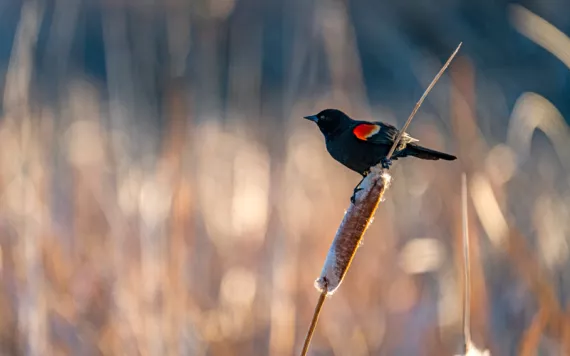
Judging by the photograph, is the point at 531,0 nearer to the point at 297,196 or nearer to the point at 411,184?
the point at 411,184

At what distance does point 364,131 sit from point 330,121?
0.09 meters

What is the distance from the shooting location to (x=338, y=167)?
2.46 meters

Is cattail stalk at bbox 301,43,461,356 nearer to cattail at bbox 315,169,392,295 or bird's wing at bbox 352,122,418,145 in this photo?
cattail at bbox 315,169,392,295

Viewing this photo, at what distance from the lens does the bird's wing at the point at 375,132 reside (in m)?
1.03

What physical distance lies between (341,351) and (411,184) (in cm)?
96

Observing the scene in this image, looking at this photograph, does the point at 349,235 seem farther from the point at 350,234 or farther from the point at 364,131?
the point at 364,131

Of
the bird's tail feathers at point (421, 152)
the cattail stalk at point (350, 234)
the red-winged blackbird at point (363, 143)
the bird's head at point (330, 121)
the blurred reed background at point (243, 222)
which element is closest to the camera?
the cattail stalk at point (350, 234)

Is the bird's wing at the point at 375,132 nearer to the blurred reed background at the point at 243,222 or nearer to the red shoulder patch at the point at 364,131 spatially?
the red shoulder patch at the point at 364,131

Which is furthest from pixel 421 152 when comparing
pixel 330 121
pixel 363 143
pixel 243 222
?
pixel 243 222

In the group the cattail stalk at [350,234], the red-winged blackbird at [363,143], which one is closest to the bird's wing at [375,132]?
the red-winged blackbird at [363,143]

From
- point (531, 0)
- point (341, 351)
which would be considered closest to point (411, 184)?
point (341, 351)

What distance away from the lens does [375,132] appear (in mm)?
1052

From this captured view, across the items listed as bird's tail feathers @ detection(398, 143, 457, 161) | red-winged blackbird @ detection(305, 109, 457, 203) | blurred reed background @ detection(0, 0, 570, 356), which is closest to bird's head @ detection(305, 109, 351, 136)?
red-winged blackbird @ detection(305, 109, 457, 203)

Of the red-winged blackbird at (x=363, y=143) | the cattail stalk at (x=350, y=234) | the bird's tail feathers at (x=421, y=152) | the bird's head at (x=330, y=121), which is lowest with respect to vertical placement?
the cattail stalk at (x=350, y=234)
